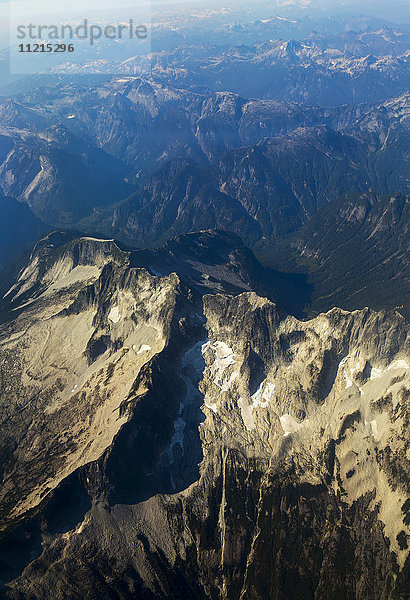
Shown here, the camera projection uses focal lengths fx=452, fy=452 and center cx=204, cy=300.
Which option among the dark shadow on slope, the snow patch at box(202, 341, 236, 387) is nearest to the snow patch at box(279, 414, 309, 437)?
the snow patch at box(202, 341, 236, 387)

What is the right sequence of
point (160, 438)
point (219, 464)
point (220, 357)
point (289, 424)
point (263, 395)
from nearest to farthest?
point (160, 438) < point (219, 464) < point (289, 424) < point (263, 395) < point (220, 357)

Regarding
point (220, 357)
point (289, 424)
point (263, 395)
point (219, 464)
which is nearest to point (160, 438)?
point (219, 464)

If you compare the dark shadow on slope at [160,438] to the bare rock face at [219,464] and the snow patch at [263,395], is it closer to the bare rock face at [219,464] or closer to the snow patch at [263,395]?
the bare rock face at [219,464]

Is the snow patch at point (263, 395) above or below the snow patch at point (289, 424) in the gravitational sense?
above

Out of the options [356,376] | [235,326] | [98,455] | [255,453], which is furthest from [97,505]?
[356,376]

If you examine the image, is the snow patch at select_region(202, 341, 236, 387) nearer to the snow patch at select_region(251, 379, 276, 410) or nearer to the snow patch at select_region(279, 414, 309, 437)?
the snow patch at select_region(251, 379, 276, 410)

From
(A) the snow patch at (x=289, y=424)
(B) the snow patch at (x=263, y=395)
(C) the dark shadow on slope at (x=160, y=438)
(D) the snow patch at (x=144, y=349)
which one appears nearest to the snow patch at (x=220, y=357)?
(C) the dark shadow on slope at (x=160, y=438)

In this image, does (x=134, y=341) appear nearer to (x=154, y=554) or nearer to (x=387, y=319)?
(x=154, y=554)

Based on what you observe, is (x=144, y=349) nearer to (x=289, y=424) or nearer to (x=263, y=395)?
(x=263, y=395)

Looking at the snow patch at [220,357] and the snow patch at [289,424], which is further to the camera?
the snow patch at [220,357]
